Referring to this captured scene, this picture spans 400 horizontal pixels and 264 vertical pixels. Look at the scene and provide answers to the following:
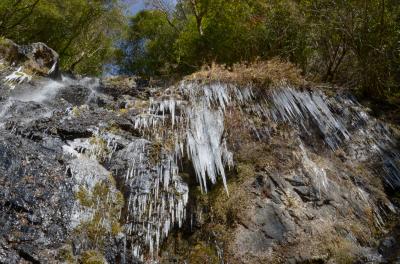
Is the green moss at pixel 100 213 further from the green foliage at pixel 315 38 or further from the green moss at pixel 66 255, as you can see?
the green foliage at pixel 315 38

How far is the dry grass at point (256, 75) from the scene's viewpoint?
8.65m

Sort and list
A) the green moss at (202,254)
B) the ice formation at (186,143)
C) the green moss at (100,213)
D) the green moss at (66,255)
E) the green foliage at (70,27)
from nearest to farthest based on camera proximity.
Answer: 1. the green moss at (66,255)
2. the green moss at (100,213)
3. the green moss at (202,254)
4. the ice formation at (186,143)
5. the green foliage at (70,27)

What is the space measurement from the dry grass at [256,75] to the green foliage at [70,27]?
7704 millimetres

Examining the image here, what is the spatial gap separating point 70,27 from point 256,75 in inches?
384

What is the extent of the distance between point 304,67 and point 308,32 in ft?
2.80

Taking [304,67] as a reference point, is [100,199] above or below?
above

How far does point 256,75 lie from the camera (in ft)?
28.6

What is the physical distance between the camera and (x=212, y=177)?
6777 mm

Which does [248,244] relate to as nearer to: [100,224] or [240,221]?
[240,221]

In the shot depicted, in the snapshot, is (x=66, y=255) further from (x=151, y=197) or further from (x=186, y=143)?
(x=186, y=143)

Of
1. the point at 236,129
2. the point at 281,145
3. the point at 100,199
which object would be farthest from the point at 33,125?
the point at 281,145

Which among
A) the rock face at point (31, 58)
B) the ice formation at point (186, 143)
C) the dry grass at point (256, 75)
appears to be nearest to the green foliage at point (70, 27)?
the rock face at point (31, 58)

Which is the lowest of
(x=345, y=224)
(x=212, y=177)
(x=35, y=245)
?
(x=345, y=224)

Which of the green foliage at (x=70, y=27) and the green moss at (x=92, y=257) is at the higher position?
the green moss at (x=92, y=257)
